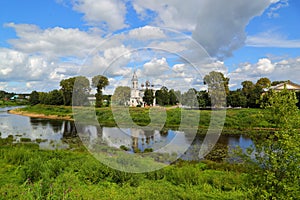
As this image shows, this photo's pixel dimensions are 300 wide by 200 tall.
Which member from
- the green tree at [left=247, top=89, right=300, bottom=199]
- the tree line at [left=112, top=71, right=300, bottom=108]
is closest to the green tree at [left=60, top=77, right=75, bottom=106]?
the tree line at [left=112, top=71, right=300, bottom=108]

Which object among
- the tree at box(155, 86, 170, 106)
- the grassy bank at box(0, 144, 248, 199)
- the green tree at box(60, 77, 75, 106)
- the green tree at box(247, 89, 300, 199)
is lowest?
the grassy bank at box(0, 144, 248, 199)

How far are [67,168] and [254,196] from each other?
23.6 feet

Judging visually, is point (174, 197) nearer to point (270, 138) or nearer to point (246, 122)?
point (270, 138)

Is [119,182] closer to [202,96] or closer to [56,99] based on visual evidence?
[202,96]

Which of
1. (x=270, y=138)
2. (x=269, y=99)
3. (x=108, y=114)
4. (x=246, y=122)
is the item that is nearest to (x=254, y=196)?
(x=270, y=138)

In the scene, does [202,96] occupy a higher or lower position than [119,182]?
higher

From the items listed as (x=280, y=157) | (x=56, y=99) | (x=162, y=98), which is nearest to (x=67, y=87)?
(x=56, y=99)

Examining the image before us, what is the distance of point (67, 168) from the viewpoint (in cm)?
968

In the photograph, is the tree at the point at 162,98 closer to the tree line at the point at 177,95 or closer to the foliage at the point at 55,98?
the tree line at the point at 177,95

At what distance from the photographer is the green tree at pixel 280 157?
4.49 metres

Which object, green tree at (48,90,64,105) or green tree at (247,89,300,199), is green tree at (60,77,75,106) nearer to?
green tree at (48,90,64,105)

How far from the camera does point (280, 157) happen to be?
15.4 feet

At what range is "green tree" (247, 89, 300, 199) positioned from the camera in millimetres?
4488

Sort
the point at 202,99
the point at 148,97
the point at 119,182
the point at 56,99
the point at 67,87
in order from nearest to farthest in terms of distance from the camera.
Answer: the point at 119,182 < the point at 148,97 < the point at 202,99 < the point at 67,87 < the point at 56,99
